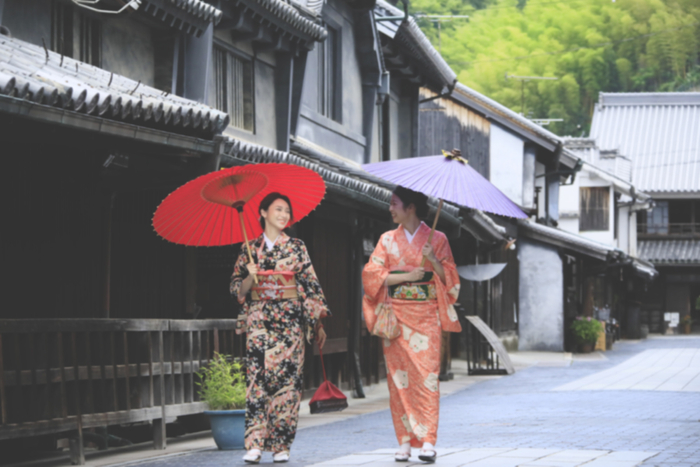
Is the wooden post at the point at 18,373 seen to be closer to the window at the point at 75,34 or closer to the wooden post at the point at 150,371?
the wooden post at the point at 150,371

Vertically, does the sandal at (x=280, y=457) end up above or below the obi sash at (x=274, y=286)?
below

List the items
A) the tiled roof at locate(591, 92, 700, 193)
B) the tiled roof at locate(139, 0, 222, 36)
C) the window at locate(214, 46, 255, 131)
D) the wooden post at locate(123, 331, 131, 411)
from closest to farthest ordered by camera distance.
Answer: the wooden post at locate(123, 331, 131, 411) → the tiled roof at locate(139, 0, 222, 36) → the window at locate(214, 46, 255, 131) → the tiled roof at locate(591, 92, 700, 193)

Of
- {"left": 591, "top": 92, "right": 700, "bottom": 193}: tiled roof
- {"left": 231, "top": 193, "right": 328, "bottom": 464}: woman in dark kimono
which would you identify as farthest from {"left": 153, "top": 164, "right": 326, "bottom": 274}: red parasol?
{"left": 591, "top": 92, "right": 700, "bottom": 193}: tiled roof

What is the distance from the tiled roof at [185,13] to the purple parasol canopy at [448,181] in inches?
157

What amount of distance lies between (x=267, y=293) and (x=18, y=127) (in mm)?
2378

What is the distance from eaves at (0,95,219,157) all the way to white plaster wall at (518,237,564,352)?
72.6 feet

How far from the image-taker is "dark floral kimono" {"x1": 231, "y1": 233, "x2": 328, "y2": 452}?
7.26 m

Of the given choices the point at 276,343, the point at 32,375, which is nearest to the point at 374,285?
the point at 276,343

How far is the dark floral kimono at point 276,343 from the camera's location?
726 cm

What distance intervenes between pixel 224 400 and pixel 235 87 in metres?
5.53

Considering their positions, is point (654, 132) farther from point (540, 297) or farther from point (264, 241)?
point (264, 241)

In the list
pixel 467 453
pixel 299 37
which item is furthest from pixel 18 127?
pixel 299 37

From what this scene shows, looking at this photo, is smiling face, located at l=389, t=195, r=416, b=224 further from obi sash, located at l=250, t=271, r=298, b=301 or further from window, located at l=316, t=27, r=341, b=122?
window, located at l=316, t=27, r=341, b=122

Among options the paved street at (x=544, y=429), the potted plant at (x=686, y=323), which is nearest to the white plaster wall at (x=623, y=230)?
the potted plant at (x=686, y=323)
